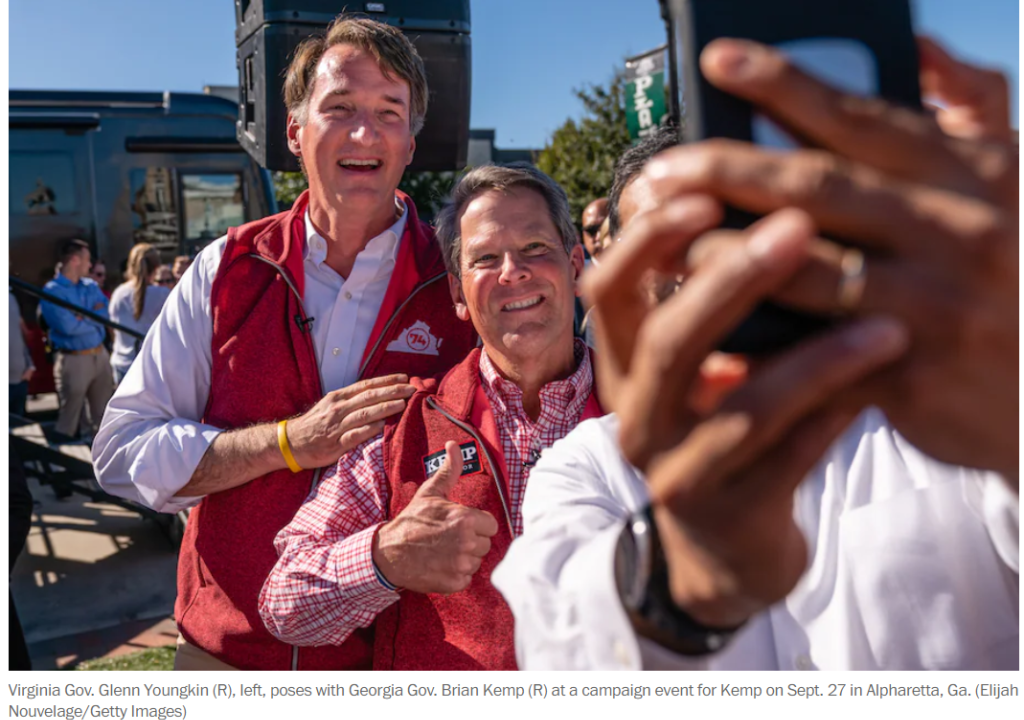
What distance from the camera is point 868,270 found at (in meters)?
0.54

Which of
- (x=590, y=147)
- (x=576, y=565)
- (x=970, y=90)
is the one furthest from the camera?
(x=590, y=147)

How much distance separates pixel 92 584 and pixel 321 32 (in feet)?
11.5

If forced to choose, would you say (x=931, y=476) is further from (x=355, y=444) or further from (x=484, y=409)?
(x=355, y=444)

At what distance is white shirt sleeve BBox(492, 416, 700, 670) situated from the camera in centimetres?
88

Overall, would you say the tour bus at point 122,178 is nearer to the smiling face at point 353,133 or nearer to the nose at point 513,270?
the smiling face at point 353,133

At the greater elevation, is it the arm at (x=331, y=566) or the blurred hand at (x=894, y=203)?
the blurred hand at (x=894, y=203)

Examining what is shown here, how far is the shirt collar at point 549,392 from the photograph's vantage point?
1727 mm

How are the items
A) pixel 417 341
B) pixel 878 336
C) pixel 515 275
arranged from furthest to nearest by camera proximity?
1. pixel 417 341
2. pixel 515 275
3. pixel 878 336

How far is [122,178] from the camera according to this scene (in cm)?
723

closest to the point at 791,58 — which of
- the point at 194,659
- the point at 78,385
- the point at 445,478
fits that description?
the point at 445,478

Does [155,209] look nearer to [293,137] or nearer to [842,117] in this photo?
[293,137]

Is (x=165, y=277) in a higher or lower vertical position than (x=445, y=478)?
lower

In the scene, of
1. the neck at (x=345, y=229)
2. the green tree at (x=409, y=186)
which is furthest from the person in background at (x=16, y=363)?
the green tree at (x=409, y=186)

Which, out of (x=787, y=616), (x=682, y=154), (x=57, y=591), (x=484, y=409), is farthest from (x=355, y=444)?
(x=57, y=591)
